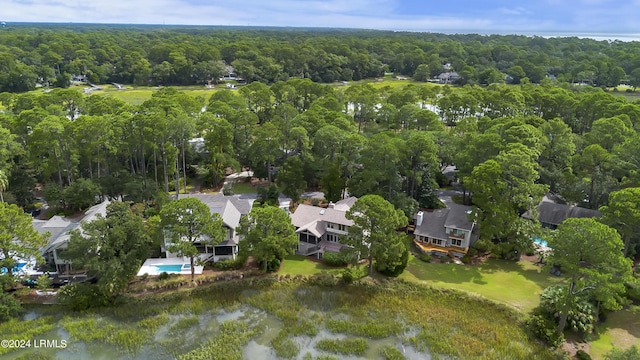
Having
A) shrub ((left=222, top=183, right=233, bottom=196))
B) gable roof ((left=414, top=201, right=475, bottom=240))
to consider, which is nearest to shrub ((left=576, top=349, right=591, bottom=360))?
gable roof ((left=414, top=201, right=475, bottom=240))

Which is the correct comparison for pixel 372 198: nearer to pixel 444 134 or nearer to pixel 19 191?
pixel 444 134

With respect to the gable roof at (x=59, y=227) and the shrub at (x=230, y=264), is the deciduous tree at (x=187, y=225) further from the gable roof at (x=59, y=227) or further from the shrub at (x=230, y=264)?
the gable roof at (x=59, y=227)

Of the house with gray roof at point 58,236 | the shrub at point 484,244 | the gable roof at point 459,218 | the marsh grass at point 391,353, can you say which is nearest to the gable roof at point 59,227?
the house with gray roof at point 58,236

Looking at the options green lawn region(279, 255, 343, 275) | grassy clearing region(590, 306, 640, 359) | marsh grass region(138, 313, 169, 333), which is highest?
grassy clearing region(590, 306, 640, 359)

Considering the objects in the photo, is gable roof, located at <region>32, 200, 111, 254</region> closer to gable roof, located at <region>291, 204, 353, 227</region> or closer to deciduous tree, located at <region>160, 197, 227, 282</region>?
deciduous tree, located at <region>160, 197, 227, 282</region>

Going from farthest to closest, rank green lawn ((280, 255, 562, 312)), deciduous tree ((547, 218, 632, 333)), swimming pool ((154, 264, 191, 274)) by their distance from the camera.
Result: swimming pool ((154, 264, 191, 274)) → green lawn ((280, 255, 562, 312)) → deciduous tree ((547, 218, 632, 333))

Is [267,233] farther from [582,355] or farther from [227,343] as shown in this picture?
[582,355]

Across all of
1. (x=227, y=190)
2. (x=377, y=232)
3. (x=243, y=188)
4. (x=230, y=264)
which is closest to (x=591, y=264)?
(x=377, y=232)

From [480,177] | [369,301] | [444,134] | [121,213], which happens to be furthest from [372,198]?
[444,134]
